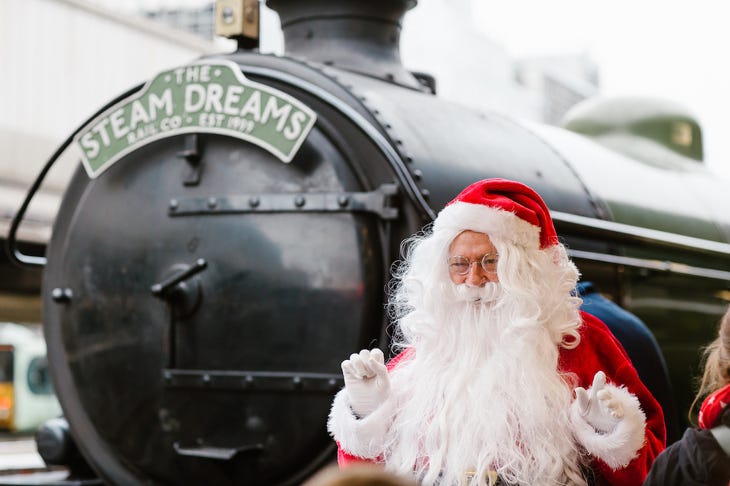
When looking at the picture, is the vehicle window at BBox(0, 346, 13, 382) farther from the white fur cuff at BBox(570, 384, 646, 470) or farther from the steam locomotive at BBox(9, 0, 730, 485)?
the white fur cuff at BBox(570, 384, 646, 470)

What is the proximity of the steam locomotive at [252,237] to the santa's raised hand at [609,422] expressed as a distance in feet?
3.57

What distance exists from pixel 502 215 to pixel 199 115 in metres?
1.55

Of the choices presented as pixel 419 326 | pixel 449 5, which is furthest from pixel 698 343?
pixel 449 5

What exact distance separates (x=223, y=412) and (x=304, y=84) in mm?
1086

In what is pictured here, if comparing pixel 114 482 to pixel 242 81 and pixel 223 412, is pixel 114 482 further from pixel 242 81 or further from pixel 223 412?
pixel 242 81

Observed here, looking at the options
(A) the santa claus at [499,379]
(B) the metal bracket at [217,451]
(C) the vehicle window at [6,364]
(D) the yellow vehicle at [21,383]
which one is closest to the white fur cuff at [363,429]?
(A) the santa claus at [499,379]

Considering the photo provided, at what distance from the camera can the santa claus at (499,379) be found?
6.93 ft

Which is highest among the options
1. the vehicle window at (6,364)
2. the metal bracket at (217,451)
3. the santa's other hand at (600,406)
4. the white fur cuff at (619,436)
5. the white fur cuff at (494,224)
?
the white fur cuff at (494,224)

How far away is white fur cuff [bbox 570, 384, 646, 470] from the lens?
2080 mm

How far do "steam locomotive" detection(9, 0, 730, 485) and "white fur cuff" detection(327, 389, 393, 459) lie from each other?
38.4 inches

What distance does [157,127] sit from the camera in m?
3.64

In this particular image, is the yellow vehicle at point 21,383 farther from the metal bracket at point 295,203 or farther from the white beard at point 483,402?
the white beard at point 483,402

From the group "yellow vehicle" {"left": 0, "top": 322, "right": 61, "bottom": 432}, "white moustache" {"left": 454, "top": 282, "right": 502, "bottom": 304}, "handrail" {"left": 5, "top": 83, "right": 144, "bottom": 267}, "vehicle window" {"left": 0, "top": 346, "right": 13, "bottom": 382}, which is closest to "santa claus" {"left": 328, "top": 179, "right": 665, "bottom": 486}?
"white moustache" {"left": 454, "top": 282, "right": 502, "bottom": 304}

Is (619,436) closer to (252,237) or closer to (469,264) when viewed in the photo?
(469,264)
